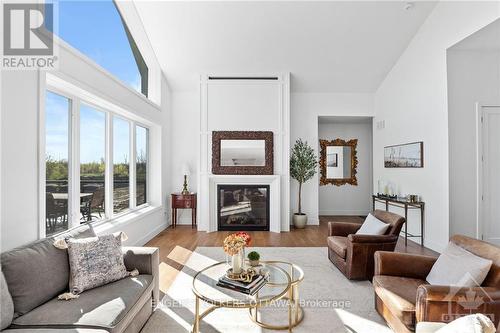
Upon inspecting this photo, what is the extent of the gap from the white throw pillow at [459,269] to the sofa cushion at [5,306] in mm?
2902

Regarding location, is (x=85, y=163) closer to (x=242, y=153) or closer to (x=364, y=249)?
(x=242, y=153)

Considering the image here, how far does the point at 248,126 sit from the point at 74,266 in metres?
4.02

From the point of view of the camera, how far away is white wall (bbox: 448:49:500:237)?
3.92 m

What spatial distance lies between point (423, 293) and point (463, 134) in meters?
3.38

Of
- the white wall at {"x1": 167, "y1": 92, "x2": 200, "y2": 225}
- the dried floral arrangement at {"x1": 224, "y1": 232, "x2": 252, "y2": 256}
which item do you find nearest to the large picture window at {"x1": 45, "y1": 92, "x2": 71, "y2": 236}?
the dried floral arrangement at {"x1": 224, "y1": 232, "x2": 252, "y2": 256}

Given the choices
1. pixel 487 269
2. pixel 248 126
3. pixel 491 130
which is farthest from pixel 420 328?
pixel 248 126

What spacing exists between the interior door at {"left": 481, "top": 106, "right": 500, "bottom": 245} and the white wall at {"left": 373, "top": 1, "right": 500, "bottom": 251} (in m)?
0.61

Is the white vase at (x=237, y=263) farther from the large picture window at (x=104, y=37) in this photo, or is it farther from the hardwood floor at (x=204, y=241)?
the large picture window at (x=104, y=37)

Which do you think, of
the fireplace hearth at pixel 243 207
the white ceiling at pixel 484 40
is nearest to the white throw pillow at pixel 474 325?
the white ceiling at pixel 484 40

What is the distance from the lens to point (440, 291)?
1.65 m

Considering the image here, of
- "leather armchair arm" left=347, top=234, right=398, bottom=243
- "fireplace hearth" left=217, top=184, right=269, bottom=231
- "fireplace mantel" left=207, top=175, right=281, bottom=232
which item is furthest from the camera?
"fireplace hearth" left=217, top=184, right=269, bottom=231

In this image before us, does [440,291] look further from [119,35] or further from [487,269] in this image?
[119,35]

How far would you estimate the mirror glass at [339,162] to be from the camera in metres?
6.88

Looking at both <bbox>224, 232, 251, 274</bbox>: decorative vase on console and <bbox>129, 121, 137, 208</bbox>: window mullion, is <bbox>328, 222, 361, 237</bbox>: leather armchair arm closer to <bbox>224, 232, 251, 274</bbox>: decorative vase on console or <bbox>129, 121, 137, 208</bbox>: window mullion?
<bbox>224, 232, 251, 274</bbox>: decorative vase on console
